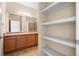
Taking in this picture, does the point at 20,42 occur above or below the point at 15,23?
below

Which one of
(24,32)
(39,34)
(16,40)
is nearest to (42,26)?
(39,34)

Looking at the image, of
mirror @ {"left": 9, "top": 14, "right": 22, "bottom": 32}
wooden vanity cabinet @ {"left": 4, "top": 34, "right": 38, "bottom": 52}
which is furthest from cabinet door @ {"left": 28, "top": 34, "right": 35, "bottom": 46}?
mirror @ {"left": 9, "top": 14, "right": 22, "bottom": 32}

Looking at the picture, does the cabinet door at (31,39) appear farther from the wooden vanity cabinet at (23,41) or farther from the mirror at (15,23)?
the mirror at (15,23)

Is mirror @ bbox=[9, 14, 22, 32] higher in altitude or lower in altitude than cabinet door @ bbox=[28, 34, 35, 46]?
higher

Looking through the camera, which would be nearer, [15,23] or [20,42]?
[15,23]

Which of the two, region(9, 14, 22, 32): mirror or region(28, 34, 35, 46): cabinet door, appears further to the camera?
region(28, 34, 35, 46): cabinet door

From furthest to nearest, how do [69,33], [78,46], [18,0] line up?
[18,0] → [69,33] → [78,46]

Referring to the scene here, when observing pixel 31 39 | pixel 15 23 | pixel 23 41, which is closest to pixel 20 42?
pixel 23 41

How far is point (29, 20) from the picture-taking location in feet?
3.47

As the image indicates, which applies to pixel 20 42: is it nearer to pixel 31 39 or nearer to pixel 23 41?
pixel 23 41

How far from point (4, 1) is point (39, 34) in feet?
1.89

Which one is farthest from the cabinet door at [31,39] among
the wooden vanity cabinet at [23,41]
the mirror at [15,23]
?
the mirror at [15,23]

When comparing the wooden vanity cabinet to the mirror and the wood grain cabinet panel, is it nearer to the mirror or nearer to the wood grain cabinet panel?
the wood grain cabinet panel

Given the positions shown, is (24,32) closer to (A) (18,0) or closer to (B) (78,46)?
(A) (18,0)
